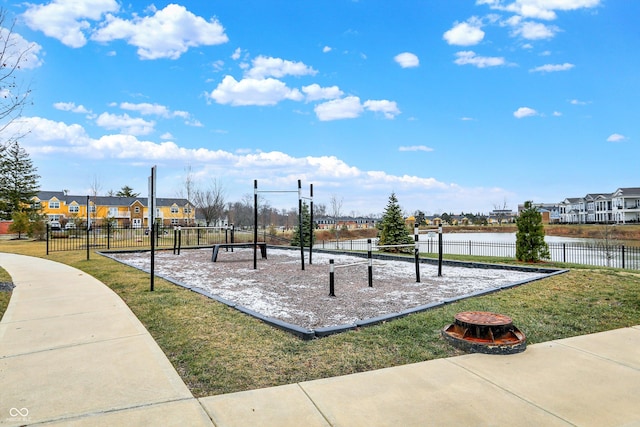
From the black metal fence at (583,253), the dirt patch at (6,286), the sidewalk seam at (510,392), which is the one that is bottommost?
the black metal fence at (583,253)

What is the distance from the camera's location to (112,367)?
356 centimetres

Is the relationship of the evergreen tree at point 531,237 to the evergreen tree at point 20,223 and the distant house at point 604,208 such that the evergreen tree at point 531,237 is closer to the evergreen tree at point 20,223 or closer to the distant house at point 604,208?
the evergreen tree at point 20,223

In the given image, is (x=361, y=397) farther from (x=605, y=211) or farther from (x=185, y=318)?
(x=605, y=211)

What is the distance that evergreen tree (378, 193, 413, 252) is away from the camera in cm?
1930

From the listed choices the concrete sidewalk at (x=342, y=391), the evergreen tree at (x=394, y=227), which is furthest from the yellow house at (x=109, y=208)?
the concrete sidewalk at (x=342, y=391)

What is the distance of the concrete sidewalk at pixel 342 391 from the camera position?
2635 millimetres

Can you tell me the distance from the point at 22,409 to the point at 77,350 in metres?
1.35

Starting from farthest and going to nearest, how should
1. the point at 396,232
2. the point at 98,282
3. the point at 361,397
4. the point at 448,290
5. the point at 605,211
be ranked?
the point at 605,211 < the point at 396,232 < the point at 98,282 < the point at 448,290 < the point at 361,397

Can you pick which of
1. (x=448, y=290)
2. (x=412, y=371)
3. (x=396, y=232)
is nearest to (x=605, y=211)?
(x=396, y=232)

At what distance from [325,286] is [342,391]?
16.7 ft

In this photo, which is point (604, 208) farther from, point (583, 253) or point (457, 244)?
point (457, 244)

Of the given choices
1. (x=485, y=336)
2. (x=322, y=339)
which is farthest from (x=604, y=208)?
(x=322, y=339)

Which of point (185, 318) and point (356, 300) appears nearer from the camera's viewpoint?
point (185, 318)

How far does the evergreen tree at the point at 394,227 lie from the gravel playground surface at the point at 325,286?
679 cm
